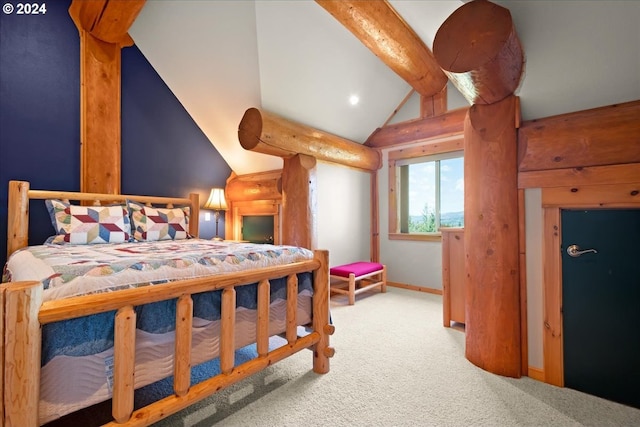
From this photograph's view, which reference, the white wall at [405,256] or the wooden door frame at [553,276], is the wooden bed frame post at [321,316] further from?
the white wall at [405,256]

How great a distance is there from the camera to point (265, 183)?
13.1 feet

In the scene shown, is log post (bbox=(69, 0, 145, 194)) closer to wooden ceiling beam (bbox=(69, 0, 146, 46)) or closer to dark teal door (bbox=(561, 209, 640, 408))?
wooden ceiling beam (bbox=(69, 0, 146, 46))

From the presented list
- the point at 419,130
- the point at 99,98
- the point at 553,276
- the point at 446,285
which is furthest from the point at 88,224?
the point at 419,130

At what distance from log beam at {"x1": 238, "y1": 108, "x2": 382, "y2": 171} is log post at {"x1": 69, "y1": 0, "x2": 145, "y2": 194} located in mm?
1394

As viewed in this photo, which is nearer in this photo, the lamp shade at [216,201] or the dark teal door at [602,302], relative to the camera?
the dark teal door at [602,302]

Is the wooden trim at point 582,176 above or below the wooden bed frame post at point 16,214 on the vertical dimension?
above

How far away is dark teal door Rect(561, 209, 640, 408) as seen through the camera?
5.13ft

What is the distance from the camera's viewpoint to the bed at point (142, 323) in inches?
34.7

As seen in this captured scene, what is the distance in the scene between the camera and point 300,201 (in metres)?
3.40

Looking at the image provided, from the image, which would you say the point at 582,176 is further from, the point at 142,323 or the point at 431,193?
the point at 431,193

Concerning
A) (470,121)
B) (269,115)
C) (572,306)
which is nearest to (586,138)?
(470,121)

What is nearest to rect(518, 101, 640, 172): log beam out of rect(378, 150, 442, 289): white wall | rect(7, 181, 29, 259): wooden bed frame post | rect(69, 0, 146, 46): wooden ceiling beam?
rect(378, 150, 442, 289): white wall

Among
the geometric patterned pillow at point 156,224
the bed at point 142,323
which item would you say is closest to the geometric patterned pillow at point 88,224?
the geometric patterned pillow at point 156,224

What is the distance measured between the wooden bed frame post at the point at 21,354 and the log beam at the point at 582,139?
2.47 metres
